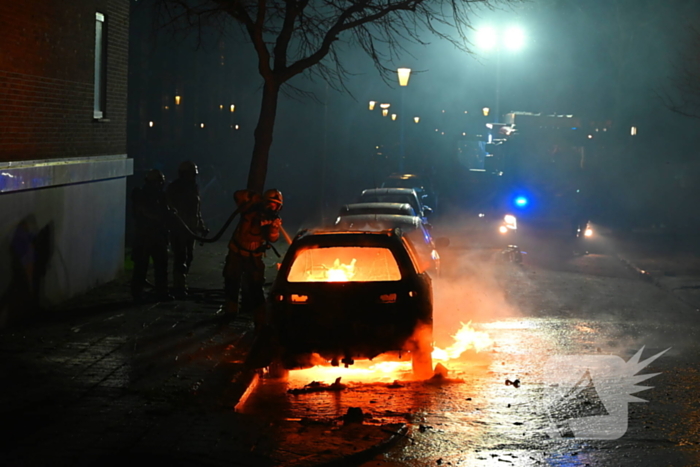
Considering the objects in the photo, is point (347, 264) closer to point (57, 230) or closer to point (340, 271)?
point (340, 271)

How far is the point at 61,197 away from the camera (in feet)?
38.4

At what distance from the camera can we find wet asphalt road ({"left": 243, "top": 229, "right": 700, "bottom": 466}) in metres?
5.68

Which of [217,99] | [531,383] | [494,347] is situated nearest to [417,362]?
[531,383]

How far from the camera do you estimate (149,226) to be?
1155 cm

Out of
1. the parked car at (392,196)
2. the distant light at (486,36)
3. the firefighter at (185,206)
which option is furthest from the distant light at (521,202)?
the firefighter at (185,206)

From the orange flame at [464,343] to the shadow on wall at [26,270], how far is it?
16.9ft

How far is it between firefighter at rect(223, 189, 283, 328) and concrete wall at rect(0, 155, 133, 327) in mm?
2517

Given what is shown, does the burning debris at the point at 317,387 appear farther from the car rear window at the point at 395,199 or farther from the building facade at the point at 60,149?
the car rear window at the point at 395,199

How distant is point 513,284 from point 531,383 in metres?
7.63

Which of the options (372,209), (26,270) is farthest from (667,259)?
(26,270)

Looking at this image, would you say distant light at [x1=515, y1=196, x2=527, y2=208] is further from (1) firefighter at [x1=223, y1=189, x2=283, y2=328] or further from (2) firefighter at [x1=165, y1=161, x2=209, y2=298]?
(1) firefighter at [x1=223, y1=189, x2=283, y2=328]

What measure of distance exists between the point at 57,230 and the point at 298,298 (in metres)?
5.42

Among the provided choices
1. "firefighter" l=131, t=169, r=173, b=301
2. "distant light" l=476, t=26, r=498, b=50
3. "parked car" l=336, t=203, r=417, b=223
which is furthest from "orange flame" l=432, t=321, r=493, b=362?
"distant light" l=476, t=26, r=498, b=50

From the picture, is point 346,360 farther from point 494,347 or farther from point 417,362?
point 494,347
